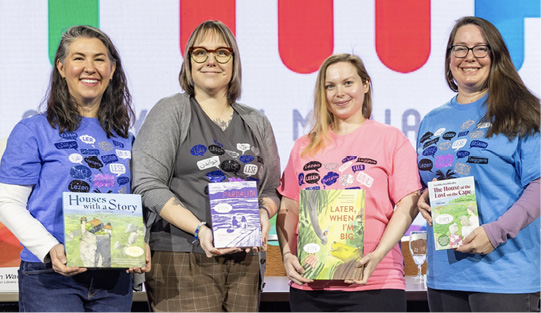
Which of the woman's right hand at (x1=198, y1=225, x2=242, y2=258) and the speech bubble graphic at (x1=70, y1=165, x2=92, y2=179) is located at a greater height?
the speech bubble graphic at (x1=70, y1=165, x2=92, y2=179)

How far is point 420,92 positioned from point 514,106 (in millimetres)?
1352

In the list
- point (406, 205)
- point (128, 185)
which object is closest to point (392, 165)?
point (406, 205)

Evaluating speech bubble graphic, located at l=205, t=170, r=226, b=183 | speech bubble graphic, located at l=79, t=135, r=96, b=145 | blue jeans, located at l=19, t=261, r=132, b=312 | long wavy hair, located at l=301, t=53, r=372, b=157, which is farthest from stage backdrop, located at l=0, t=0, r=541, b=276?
blue jeans, located at l=19, t=261, r=132, b=312

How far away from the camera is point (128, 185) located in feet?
7.29

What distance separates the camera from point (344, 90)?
7.62ft

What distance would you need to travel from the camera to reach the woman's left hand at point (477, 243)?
2119mm

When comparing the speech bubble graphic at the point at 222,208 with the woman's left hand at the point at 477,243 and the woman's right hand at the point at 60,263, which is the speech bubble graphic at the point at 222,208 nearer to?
the woman's right hand at the point at 60,263

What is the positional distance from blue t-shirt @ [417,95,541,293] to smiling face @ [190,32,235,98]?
857 millimetres

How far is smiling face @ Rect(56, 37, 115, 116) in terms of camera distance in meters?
2.23

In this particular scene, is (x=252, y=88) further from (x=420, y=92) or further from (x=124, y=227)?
(x=124, y=227)

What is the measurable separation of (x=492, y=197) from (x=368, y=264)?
532mm

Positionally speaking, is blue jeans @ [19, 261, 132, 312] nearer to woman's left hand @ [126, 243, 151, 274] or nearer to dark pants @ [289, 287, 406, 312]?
woman's left hand @ [126, 243, 151, 274]

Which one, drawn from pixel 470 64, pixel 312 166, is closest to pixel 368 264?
pixel 312 166

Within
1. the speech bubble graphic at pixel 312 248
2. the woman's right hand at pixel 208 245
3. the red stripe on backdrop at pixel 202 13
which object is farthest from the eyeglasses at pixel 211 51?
the red stripe on backdrop at pixel 202 13
